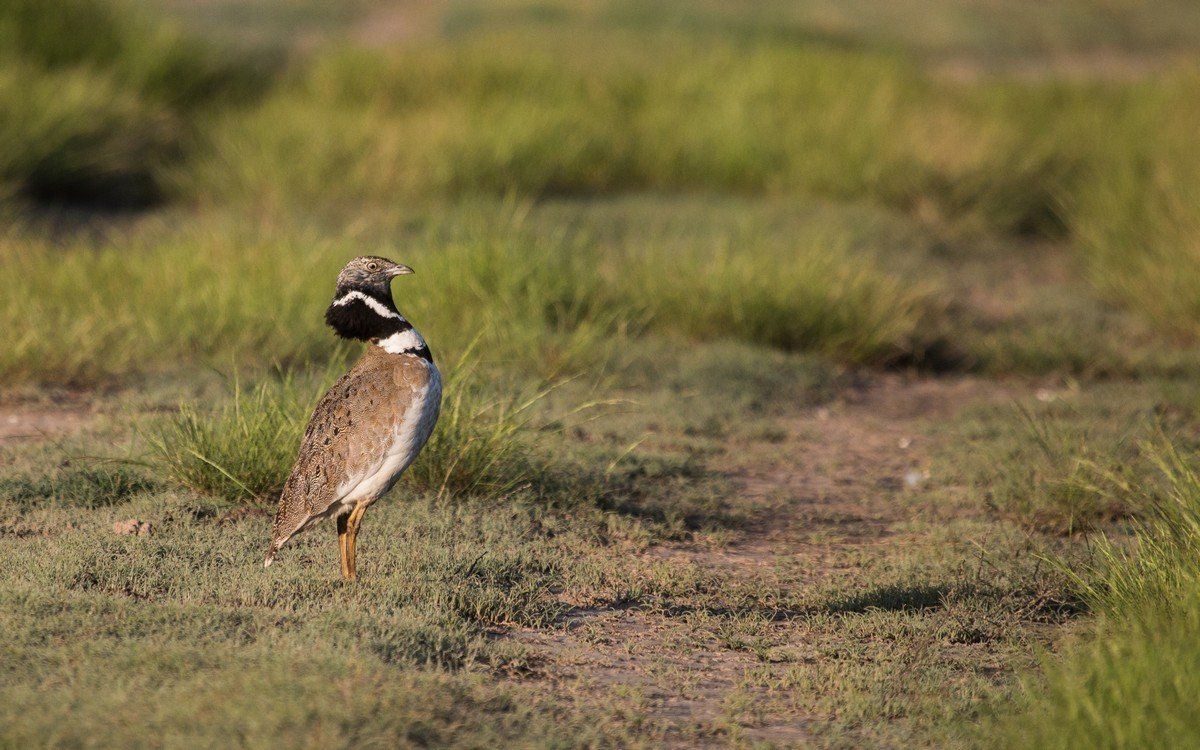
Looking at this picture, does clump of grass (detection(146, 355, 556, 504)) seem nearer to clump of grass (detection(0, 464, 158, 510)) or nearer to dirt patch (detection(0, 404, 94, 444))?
clump of grass (detection(0, 464, 158, 510))

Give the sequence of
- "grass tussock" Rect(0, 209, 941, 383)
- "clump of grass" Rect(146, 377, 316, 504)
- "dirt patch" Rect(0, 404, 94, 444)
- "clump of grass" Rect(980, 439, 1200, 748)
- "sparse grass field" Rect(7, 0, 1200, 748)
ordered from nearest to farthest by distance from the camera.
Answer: "clump of grass" Rect(980, 439, 1200, 748), "sparse grass field" Rect(7, 0, 1200, 748), "clump of grass" Rect(146, 377, 316, 504), "dirt patch" Rect(0, 404, 94, 444), "grass tussock" Rect(0, 209, 941, 383)

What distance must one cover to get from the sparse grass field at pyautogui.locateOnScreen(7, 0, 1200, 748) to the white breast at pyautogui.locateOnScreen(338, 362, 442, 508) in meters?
0.36

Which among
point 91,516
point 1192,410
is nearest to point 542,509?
point 91,516

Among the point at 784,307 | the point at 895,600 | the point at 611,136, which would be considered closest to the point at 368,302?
the point at 895,600

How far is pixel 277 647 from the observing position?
393 centimetres

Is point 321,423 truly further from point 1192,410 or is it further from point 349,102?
point 349,102

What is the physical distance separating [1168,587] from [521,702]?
77.7 inches

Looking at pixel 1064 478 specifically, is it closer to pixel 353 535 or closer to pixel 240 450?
pixel 353 535

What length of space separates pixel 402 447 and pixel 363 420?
0.15 meters

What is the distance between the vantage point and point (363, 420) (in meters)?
4.35

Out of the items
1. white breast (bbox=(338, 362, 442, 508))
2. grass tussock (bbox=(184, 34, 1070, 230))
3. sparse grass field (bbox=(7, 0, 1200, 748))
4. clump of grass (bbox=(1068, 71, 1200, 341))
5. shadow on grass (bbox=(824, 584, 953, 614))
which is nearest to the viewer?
sparse grass field (bbox=(7, 0, 1200, 748))

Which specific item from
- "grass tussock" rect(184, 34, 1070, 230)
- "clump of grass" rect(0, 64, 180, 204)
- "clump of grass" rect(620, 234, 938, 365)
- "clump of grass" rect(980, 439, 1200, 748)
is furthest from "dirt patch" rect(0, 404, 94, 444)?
"grass tussock" rect(184, 34, 1070, 230)

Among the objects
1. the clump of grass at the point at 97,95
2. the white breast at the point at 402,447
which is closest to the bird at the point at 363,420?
the white breast at the point at 402,447

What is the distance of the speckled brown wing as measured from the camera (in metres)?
4.32
